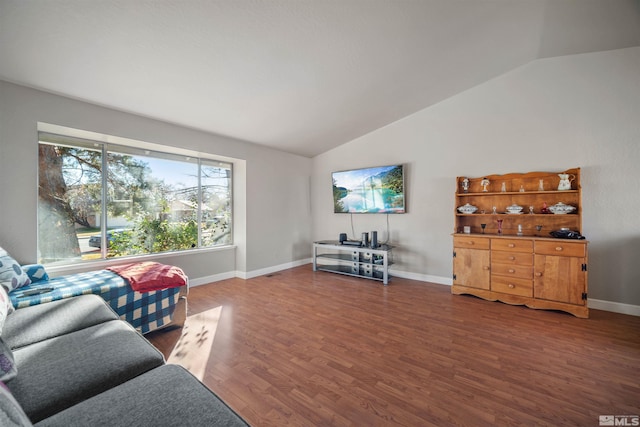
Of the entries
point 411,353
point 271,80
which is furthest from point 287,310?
point 271,80

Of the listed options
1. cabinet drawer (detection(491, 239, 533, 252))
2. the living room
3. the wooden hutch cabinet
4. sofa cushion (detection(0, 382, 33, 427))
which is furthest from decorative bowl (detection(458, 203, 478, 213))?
sofa cushion (detection(0, 382, 33, 427))

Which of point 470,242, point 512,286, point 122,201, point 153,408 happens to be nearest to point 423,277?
point 470,242

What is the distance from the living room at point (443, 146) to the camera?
2.43 metres

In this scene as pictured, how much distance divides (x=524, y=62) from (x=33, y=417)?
5109 mm

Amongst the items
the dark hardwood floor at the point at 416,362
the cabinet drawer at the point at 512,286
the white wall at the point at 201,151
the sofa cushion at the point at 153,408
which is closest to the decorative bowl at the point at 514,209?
the cabinet drawer at the point at 512,286

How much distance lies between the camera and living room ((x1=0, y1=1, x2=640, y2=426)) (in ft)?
7.97

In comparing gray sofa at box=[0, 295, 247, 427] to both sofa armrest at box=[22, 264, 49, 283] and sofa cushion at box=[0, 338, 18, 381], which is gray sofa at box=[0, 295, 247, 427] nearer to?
sofa cushion at box=[0, 338, 18, 381]

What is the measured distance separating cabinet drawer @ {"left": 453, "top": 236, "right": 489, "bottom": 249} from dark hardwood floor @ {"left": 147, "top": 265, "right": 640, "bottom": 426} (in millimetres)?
705

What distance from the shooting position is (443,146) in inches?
153

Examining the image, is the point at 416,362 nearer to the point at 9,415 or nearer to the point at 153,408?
the point at 153,408

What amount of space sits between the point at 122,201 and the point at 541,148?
5.53 meters

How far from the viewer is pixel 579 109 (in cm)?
300

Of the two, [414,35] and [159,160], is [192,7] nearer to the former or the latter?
[414,35]

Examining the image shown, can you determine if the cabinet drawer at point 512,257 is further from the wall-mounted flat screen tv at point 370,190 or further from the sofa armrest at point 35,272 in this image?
the sofa armrest at point 35,272
